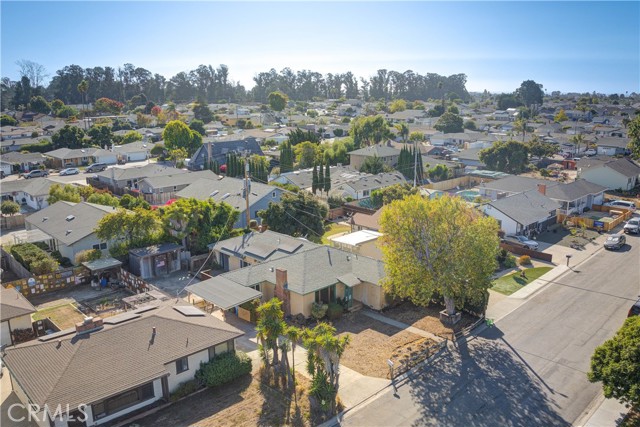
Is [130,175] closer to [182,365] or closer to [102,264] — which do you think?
[102,264]

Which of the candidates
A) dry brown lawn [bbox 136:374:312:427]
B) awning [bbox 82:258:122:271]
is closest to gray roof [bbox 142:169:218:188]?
awning [bbox 82:258:122:271]

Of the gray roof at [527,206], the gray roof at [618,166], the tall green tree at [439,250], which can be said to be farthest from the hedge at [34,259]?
the gray roof at [618,166]

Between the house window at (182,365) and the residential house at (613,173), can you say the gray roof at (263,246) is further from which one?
the residential house at (613,173)

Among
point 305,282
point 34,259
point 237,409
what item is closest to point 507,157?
point 305,282

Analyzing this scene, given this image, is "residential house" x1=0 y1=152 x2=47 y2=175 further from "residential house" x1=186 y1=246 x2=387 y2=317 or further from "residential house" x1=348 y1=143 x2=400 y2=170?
"residential house" x1=186 y1=246 x2=387 y2=317

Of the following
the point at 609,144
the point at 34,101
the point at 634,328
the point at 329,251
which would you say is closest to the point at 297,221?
the point at 329,251

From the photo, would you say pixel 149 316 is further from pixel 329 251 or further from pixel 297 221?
pixel 297 221
